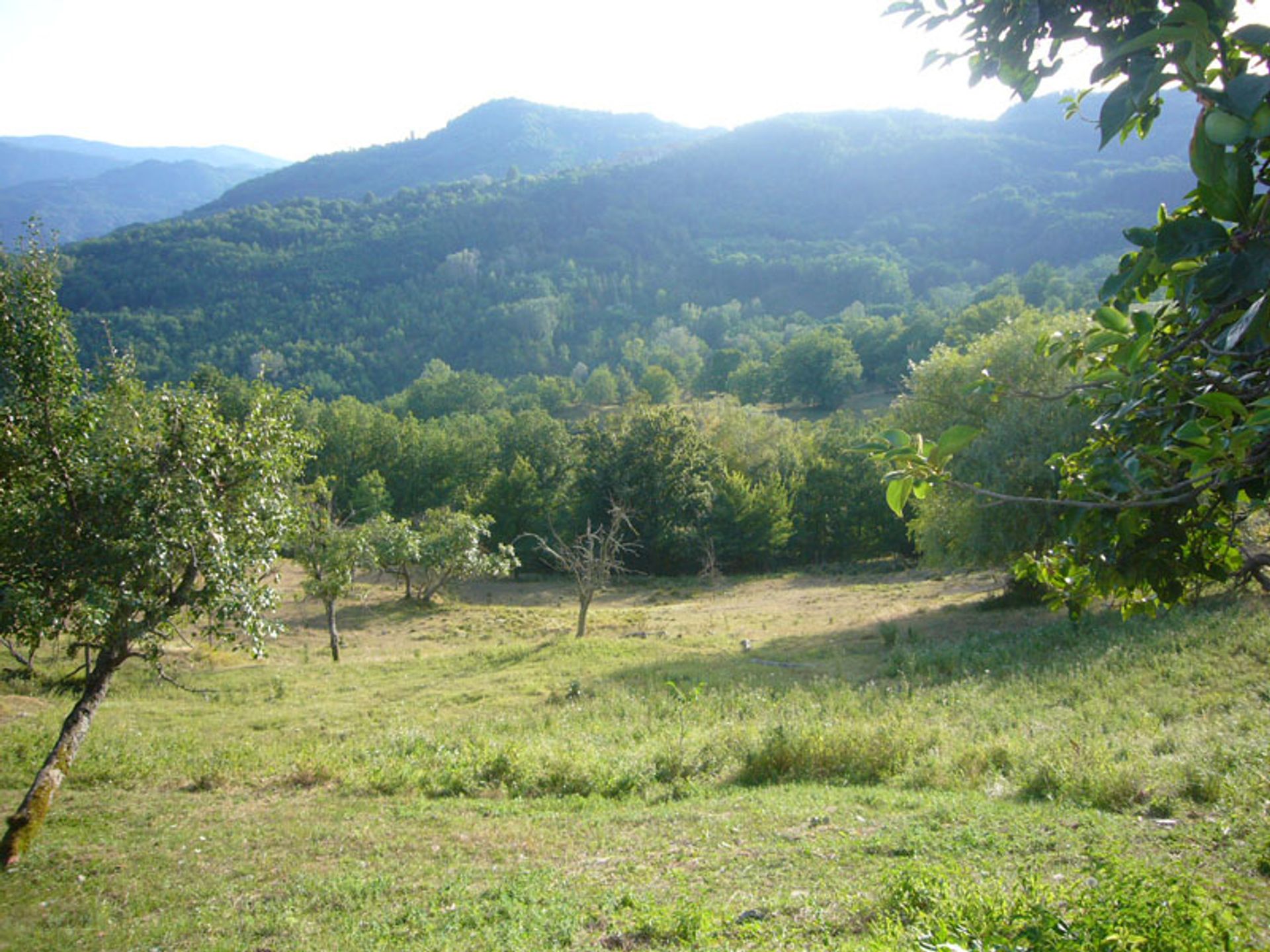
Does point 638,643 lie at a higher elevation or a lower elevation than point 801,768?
lower

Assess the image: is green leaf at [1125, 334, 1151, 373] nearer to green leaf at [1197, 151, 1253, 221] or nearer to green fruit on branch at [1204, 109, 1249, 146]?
green leaf at [1197, 151, 1253, 221]

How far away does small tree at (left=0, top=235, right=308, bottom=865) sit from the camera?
7746mm

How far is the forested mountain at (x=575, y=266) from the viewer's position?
4732 inches

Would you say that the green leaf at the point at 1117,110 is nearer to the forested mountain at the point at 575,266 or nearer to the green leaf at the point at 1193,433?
the green leaf at the point at 1193,433

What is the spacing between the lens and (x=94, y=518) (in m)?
8.11

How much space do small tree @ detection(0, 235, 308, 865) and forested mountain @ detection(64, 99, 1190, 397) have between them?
288ft

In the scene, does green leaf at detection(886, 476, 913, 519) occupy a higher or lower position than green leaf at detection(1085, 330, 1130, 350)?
lower

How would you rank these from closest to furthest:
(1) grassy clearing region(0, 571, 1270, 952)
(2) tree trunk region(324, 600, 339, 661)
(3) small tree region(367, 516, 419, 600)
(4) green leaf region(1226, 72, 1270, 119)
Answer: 1. (4) green leaf region(1226, 72, 1270, 119)
2. (1) grassy clearing region(0, 571, 1270, 952)
3. (2) tree trunk region(324, 600, 339, 661)
4. (3) small tree region(367, 516, 419, 600)

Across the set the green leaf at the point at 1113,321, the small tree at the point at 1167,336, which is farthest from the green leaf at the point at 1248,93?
the green leaf at the point at 1113,321

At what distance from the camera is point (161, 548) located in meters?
7.82

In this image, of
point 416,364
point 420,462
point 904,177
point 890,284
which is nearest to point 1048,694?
point 420,462

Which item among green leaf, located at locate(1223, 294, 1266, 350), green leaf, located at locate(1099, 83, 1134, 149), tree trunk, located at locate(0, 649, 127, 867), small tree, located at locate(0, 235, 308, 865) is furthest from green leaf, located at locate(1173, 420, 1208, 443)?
tree trunk, located at locate(0, 649, 127, 867)

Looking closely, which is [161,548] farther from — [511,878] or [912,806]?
[912,806]

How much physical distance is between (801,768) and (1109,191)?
176m
